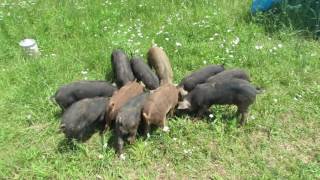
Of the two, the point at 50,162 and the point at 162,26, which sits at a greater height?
the point at 162,26

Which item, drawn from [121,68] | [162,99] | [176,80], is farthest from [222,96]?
[121,68]

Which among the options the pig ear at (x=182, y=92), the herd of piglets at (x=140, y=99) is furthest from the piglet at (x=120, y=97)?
the pig ear at (x=182, y=92)

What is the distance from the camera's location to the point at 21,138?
4.89 meters

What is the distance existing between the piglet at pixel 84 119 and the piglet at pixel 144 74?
60 centimetres

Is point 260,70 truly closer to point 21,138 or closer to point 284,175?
point 284,175

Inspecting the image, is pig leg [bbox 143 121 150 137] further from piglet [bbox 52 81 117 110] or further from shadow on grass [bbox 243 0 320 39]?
shadow on grass [bbox 243 0 320 39]

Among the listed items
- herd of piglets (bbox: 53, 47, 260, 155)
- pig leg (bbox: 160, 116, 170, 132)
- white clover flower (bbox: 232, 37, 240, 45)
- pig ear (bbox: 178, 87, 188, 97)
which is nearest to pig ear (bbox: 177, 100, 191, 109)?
herd of piglets (bbox: 53, 47, 260, 155)

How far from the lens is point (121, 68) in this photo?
17.5 ft

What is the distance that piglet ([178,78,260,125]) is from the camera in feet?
15.2

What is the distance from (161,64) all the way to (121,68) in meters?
0.50

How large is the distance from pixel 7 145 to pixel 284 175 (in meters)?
2.88

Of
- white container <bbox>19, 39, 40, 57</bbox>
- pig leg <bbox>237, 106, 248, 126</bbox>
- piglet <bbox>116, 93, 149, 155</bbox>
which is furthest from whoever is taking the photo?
white container <bbox>19, 39, 40, 57</bbox>

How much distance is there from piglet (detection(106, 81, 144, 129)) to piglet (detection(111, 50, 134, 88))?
0.70ft

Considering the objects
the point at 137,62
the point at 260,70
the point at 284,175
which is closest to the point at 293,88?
the point at 260,70
